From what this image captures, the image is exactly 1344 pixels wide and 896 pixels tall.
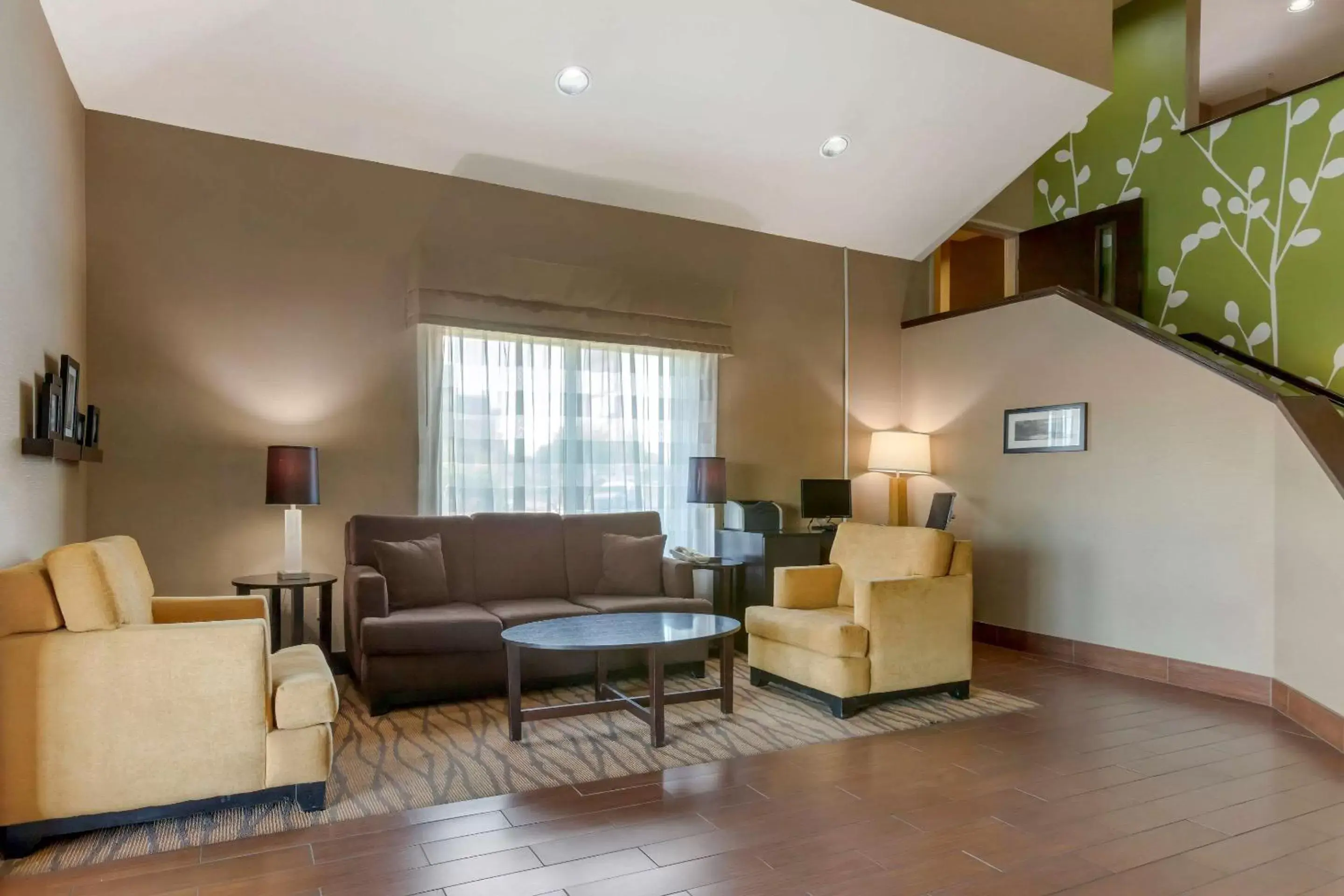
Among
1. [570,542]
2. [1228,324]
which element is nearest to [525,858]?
[570,542]

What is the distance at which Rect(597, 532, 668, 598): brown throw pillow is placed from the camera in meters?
5.12

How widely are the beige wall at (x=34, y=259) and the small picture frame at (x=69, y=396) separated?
0.05 metres

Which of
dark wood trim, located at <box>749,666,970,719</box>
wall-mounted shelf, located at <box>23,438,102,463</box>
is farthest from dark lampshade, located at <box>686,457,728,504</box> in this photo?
wall-mounted shelf, located at <box>23,438,102,463</box>

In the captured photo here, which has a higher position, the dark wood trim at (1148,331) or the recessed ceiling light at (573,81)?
the recessed ceiling light at (573,81)

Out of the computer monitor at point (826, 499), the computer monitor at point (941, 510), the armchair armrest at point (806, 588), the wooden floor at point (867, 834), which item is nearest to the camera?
the wooden floor at point (867, 834)

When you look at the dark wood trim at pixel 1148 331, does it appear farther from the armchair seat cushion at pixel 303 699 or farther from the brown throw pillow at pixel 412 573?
the armchair seat cushion at pixel 303 699

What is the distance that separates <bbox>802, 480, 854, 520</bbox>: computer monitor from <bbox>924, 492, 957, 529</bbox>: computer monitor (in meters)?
Answer: 0.62

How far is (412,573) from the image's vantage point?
4570mm

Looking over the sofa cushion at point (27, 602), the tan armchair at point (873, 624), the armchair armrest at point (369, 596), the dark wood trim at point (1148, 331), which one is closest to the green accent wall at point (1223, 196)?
the dark wood trim at point (1148, 331)

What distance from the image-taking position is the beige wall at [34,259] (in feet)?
9.38

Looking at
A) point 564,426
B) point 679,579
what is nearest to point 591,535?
point 679,579

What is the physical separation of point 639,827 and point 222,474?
3271 mm

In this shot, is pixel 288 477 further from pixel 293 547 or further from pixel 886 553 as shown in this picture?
pixel 886 553

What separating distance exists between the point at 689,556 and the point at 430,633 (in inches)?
74.6
